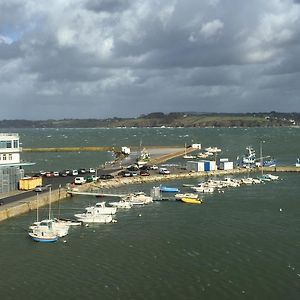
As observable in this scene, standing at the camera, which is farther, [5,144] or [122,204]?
[5,144]

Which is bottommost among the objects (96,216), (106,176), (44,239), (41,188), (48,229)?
(44,239)

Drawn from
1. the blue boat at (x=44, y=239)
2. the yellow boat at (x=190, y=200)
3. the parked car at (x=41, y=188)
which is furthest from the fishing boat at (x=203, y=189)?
the blue boat at (x=44, y=239)

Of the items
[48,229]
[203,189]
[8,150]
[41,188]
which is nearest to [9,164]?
[8,150]

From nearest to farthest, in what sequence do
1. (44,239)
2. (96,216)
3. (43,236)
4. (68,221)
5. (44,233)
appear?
1. (44,239)
2. (43,236)
3. (44,233)
4. (68,221)
5. (96,216)

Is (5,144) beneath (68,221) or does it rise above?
above

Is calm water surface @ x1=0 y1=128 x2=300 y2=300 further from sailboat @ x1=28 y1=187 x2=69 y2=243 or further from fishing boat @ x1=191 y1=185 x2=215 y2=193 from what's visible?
fishing boat @ x1=191 y1=185 x2=215 y2=193

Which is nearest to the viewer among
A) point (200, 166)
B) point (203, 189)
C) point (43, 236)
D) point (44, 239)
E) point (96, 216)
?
point (44, 239)

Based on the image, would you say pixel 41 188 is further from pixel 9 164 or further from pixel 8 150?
pixel 8 150

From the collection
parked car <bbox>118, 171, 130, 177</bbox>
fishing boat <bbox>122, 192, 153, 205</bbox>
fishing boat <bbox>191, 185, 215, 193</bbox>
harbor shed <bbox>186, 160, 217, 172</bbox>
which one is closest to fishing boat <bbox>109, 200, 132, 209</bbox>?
fishing boat <bbox>122, 192, 153, 205</bbox>
